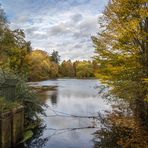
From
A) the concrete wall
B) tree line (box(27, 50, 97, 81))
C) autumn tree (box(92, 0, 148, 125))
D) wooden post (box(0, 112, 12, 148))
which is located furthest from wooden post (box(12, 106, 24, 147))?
tree line (box(27, 50, 97, 81))

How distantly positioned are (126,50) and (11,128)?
22.5 ft

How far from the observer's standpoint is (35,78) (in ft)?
268

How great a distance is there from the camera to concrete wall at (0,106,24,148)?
484 inches

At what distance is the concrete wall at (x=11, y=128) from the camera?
12305 millimetres

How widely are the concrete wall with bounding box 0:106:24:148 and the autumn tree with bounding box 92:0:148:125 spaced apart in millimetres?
5111

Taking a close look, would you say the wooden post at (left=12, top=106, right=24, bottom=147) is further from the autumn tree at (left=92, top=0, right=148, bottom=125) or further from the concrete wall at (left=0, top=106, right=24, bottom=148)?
the autumn tree at (left=92, top=0, right=148, bottom=125)

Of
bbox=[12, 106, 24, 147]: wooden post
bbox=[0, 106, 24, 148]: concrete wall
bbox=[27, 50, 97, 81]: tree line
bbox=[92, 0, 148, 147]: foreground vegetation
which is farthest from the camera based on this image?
bbox=[27, 50, 97, 81]: tree line

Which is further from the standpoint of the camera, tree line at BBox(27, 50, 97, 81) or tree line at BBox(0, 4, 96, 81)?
tree line at BBox(27, 50, 97, 81)

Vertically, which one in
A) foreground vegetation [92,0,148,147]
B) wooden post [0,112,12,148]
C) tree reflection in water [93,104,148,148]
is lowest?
tree reflection in water [93,104,148,148]

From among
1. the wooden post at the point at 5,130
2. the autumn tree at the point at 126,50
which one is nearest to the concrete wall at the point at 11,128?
the wooden post at the point at 5,130

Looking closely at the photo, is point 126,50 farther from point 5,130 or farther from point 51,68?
point 51,68

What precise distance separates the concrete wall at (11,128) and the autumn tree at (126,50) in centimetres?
511

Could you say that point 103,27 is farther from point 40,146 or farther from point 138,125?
point 40,146

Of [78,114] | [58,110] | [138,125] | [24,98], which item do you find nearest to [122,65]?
[138,125]
